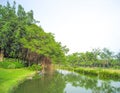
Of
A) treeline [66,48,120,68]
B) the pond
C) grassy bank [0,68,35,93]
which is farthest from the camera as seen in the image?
treeline [66,48,120,68]

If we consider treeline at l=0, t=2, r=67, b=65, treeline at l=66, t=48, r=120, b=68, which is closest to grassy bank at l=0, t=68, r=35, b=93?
treeline at l=0, t=2, r=67, b=65

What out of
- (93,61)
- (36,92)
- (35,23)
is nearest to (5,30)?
(35,23)

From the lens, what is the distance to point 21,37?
1987 inches

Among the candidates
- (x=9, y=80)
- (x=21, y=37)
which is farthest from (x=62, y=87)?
(x=21, y=37)

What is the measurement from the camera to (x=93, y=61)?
105 m

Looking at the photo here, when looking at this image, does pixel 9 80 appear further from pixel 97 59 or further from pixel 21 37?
pixel 97 59

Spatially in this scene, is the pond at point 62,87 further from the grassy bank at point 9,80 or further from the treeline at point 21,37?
the treeline at point 21,37

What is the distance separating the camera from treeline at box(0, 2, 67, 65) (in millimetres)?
47500

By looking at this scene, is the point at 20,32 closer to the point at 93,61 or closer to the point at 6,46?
the point at 6,46

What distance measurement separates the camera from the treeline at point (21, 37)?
47500 mm

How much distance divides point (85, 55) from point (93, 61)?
6.95 meters

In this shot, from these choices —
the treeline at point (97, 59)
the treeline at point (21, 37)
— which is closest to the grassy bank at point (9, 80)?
the treeline at point (21, 37)

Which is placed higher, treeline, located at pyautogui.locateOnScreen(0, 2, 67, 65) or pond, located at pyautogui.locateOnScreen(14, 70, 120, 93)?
treeline, located at pyautogui.locateOnScreen(0, 2, 67, 65)

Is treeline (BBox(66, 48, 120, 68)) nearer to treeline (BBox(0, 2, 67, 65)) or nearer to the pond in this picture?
treeline (BBox(0, 2, 67, 65))
